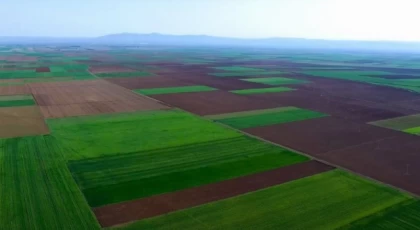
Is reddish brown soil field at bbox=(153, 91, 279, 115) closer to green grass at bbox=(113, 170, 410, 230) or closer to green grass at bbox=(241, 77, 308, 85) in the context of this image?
green grass at bbox=(241, 77, 308, 85)

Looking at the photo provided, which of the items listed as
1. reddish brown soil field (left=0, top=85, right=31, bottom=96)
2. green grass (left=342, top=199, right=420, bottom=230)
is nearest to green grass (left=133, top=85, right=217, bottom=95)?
reddish brown soil field (left=0, top=85, right=31, bottom=96)

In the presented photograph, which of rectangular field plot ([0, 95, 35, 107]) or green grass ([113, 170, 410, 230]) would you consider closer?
green grass ([113, 170, 410, 230])

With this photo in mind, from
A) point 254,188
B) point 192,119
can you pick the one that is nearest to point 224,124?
point 192,119

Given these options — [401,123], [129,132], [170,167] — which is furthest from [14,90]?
[401,123]

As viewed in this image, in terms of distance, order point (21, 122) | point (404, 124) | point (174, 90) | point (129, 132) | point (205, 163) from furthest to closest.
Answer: point (174, 90) < point (404, 124) < point (21, 122) < point (129, 132) < point (205, 163)

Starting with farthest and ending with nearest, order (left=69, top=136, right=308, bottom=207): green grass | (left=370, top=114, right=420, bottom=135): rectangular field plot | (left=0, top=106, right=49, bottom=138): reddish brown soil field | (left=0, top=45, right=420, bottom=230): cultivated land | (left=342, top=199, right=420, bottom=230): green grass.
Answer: (left=370, top=114, right=420, bottom=135): rectangular field plot < (left=0, top=106, right=49, bottom=138): reddish brown soil field < (left=69, top=136, right=308, bottom=207): green grass < (left=0, top=45, right=420, bottom=230): cultivated land < (left=342, top=199, right=420, bottom=230): green grass

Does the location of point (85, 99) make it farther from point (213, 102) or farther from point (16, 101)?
point (213, 102)

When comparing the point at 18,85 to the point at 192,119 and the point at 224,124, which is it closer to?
the point at 192,119
